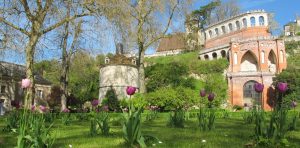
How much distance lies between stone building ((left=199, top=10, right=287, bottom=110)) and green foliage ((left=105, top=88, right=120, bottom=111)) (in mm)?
20289

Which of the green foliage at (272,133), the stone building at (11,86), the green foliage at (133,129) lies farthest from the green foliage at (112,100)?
the green foliage at (133,129)

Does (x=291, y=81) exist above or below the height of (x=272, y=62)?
below

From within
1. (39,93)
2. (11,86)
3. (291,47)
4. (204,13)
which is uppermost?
(204,13)

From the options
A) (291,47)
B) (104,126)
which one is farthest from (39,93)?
(104,126)

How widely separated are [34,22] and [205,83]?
112 feet

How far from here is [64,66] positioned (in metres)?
24.8

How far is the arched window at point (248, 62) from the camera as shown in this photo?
4850cm

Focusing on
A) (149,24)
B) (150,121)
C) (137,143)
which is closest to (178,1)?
(149,24)

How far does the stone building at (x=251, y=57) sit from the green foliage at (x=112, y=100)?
20.3 meters

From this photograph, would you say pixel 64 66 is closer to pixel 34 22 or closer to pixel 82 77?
pixel 34 22

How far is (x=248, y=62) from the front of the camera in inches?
1924

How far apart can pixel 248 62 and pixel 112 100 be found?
2804 cm

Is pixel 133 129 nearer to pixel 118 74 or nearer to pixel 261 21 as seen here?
pixel 118 74

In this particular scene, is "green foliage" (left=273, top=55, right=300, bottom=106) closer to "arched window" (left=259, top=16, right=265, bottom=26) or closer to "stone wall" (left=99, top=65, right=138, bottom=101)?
"arched window" (left=259, top=16, right=265, bottom=26)
